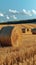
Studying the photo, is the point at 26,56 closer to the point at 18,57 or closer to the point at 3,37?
the point at 18,57

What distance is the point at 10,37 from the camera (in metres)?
10.5

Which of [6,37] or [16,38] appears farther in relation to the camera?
[16,38]

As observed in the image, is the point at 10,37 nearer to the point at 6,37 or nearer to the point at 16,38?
the point at 6,37

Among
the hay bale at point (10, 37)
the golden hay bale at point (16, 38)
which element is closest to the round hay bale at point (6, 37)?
the hay bale at point (10, 37)

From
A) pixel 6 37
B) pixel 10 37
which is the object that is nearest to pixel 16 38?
pixel 10 37

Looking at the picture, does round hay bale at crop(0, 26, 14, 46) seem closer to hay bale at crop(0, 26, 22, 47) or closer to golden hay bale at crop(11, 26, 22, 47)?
hay bale at crop(0, 26, 22, 47)

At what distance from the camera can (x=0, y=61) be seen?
Answer: 20.6ft

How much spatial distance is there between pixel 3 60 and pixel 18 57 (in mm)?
714

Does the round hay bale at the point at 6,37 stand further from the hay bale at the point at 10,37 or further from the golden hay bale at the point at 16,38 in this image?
the golden hay bale at the point at 16,38

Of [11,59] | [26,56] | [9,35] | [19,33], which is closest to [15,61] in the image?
[11,59]

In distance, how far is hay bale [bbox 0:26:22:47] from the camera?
10.5 metres

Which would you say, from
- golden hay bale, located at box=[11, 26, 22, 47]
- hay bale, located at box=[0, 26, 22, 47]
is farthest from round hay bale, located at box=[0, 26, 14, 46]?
golden hay bale, located at box=[11, 26, 22, 47]

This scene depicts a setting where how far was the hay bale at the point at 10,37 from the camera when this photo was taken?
1045cm

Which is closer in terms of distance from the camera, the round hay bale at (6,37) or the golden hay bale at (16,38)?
the round hay bale at (6,37)
